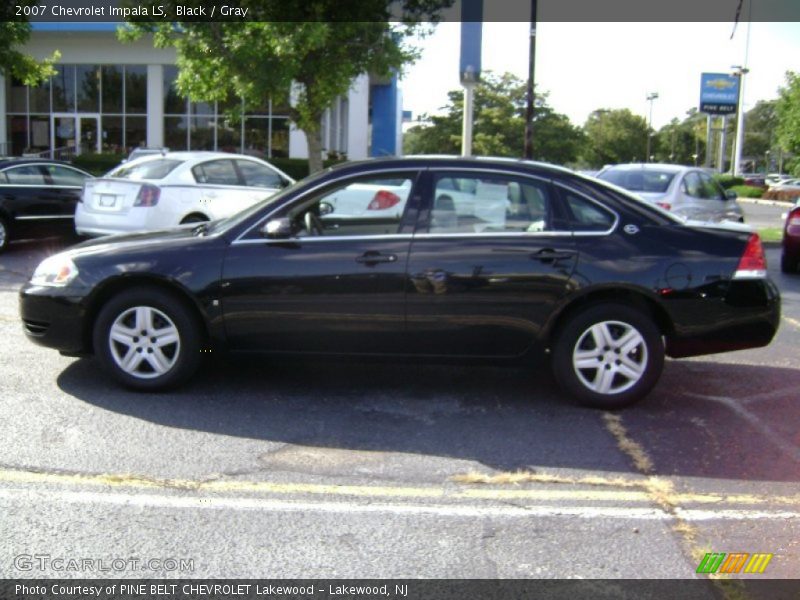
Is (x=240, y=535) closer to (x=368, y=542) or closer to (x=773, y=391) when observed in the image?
(x=368, y=542)

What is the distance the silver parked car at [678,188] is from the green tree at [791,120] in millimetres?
9151

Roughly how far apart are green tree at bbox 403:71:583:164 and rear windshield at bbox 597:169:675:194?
37.2 metres

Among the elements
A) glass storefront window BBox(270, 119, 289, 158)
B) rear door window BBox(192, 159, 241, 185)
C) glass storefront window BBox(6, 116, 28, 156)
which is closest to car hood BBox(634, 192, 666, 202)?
rear door window BBox(192, 159, 241, 185)

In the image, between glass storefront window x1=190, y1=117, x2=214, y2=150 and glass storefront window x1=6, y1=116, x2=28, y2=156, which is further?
glass storefront window x1=6, y1=116, x2=28, y2=156

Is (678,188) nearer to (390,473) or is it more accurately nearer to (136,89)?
(390,473)

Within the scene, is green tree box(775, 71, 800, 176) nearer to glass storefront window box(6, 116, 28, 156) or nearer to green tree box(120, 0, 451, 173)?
green tree box(120, 0, 451, 173)

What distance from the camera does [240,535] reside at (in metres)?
3.79

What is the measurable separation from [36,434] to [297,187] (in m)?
2.27

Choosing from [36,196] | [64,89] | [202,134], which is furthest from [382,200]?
[64,89]

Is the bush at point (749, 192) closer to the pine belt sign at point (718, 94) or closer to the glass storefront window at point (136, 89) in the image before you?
the pine belt sign at point (718, 94)

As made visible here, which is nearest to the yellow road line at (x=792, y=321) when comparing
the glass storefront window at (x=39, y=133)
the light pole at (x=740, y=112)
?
the glass storefront window at (x=39, y=133)

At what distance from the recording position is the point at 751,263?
5.69 meters

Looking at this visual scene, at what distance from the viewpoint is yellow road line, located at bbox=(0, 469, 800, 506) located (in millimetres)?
4301

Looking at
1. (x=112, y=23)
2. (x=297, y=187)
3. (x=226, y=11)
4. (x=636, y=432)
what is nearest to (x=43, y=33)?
(x=112, y=23)
